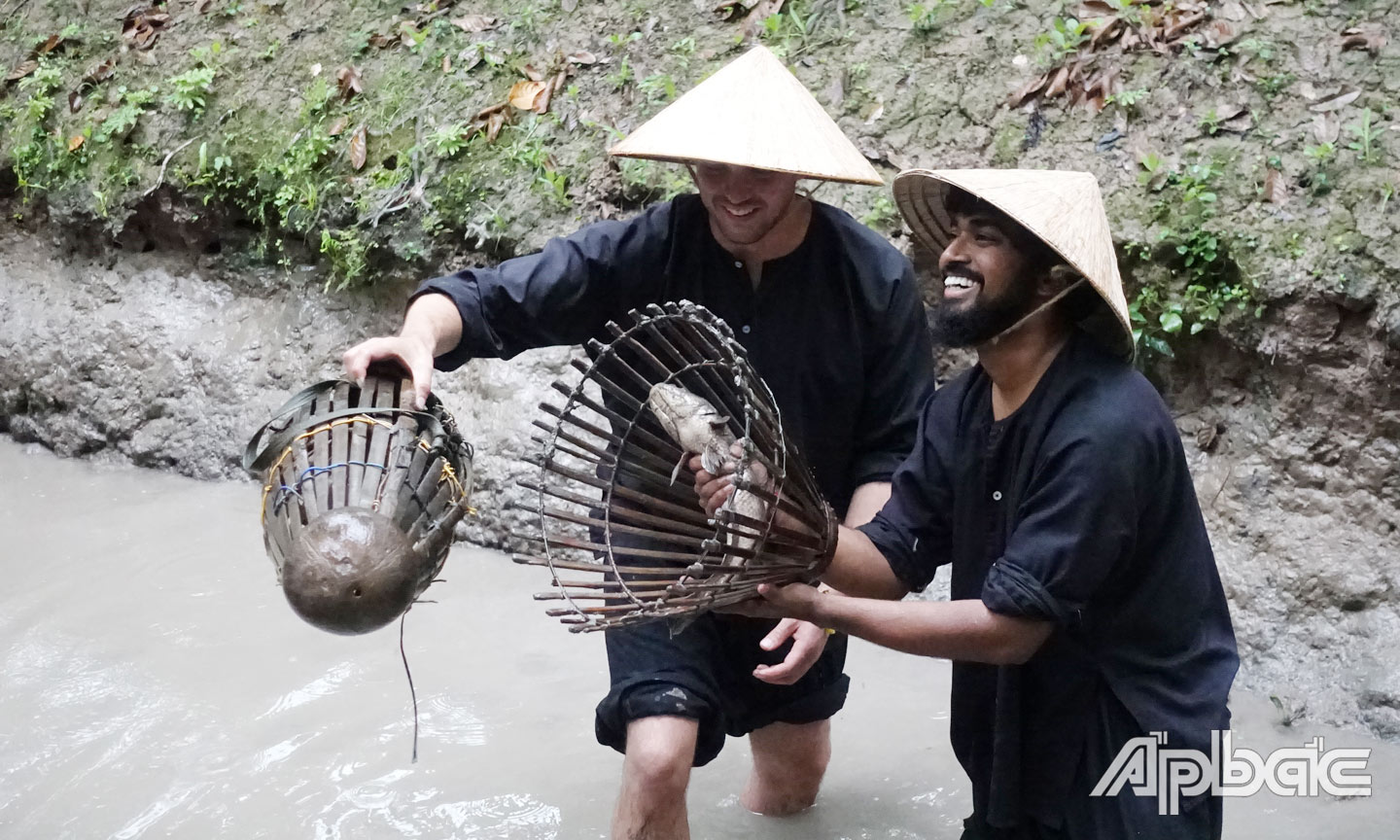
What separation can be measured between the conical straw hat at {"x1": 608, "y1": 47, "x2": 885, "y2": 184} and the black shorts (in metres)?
1.06

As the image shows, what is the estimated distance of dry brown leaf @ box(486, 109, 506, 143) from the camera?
5656 mm

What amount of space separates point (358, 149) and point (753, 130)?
3.54 meters

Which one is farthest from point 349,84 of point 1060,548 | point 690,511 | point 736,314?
point 1060,548

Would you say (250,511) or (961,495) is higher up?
(961,495)

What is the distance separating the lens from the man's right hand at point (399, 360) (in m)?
2.60

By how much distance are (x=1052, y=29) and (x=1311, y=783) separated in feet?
9.66

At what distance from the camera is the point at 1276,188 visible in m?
4.23

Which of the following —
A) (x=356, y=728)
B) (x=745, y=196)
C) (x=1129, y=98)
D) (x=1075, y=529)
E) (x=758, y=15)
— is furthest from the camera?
(x=758, y=15)

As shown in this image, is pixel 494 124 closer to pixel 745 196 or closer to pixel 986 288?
pixel 745 196

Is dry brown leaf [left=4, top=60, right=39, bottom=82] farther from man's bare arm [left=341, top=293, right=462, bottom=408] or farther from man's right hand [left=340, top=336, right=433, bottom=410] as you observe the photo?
man's right hand [left=340, top=336, right=433, bottom=410]

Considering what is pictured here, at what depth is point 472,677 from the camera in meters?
4.21

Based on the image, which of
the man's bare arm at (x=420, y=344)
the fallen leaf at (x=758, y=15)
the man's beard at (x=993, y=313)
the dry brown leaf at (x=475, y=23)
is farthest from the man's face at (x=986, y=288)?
the dry brown leaf at (x=475, y=23)

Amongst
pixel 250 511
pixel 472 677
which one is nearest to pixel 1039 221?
pixel 472 677

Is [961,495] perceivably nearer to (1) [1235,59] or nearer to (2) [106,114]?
(1) [1235,59]
